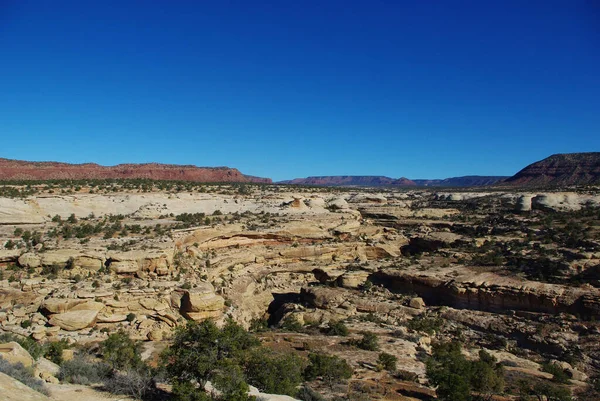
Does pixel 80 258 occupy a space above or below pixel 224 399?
above

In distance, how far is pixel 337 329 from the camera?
680 inches

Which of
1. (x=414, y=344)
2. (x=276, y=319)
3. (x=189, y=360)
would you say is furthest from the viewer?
(x=276, y=319)

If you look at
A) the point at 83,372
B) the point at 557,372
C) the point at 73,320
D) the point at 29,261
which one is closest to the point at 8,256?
the point at 29,261

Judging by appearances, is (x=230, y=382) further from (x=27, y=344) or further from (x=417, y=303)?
(x=417, y=303)

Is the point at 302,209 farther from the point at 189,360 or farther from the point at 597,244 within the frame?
the point at 189,360

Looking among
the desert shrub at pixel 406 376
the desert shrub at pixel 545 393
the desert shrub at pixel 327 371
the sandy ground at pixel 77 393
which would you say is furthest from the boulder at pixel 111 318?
the desert shrub at pixel 545 393

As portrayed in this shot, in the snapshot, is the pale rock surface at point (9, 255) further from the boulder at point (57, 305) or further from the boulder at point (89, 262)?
the boulder at point (57, 305)

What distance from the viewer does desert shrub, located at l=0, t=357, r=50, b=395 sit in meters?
7.56

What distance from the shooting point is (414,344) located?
16.0 meters

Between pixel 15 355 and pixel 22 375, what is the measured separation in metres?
1.62

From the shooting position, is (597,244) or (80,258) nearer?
(80,258)

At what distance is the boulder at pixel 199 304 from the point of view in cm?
1619

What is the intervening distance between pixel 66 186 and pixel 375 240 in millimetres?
26274

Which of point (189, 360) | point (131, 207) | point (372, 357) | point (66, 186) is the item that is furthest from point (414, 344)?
point (66, 186)
